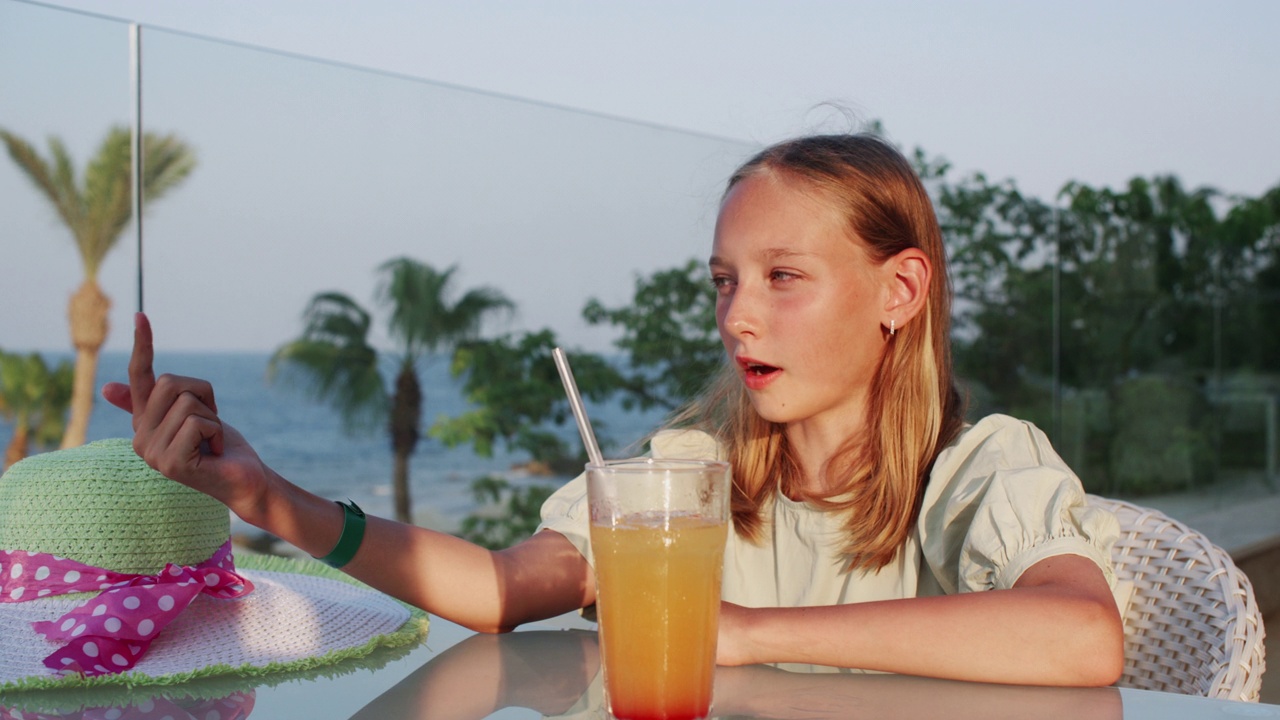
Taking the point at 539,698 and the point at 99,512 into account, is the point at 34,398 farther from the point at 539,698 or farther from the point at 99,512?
the point at 539,698

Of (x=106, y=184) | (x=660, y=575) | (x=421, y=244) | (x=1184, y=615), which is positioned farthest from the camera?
(x=421, y=244)

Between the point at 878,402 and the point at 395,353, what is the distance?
8.71ft

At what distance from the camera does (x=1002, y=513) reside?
1201 millimetres

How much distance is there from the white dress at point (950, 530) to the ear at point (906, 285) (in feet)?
0.60

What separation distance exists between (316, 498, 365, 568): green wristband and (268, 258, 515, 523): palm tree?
2739mm

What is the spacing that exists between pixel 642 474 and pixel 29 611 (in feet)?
2.20

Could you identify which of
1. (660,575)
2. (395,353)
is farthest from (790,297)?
(395,353)

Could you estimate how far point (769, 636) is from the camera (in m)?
1.03

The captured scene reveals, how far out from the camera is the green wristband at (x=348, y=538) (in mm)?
1175

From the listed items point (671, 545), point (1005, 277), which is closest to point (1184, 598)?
point (671, 545)

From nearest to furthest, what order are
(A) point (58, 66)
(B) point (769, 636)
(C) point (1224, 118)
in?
(B) point (769, 636)
(A) point (58, 66)
(C) point (1224, 118)

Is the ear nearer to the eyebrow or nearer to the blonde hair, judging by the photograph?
the blonde hair

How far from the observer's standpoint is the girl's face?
1.41 m

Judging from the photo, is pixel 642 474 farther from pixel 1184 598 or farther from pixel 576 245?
pixel 576 245
